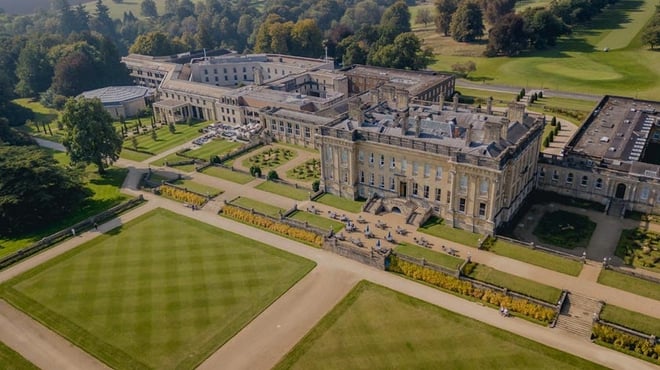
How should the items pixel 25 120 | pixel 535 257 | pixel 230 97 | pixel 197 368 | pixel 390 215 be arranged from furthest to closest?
Answer: 1. pixel 25 120
2. pixel 230 97
3. pixel 390 215
4. pixel 535 257
5. pixel 197 368

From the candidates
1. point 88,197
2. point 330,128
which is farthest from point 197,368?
point 88,197

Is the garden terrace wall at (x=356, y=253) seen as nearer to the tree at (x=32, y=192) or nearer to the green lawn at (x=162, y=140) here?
the tree at (x=32, y=192)

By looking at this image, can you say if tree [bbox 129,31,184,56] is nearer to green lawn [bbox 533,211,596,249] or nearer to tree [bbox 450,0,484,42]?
tree [bbox 450,0,484,42]

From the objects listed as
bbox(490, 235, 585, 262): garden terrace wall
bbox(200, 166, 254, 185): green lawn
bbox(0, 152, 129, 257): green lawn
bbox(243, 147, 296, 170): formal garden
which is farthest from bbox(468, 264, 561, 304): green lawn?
bbox(0, 152, 129, 257): green lawn

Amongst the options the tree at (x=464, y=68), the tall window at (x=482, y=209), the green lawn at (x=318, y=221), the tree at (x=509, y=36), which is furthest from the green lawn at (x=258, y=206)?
the tree at (x=509, y=36)

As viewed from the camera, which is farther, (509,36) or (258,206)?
(509,36)

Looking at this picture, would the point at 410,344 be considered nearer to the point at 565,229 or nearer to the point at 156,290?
the point at 156,290

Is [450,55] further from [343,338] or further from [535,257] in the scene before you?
[343,338]

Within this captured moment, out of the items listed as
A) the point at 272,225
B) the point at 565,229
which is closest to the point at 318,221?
the point at 272,225
